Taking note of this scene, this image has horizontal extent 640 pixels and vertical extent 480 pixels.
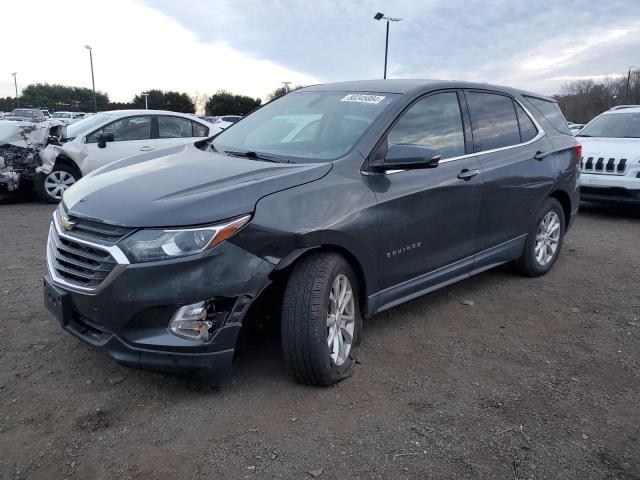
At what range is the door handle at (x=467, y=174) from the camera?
4.00m

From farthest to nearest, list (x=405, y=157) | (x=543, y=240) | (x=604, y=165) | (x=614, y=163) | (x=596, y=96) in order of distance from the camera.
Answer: (x=596, y=96), (x=604, y=165), (x=614, y=163), (x=543, y=240), (x=405, y=157)

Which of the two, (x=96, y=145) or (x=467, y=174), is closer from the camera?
(x=467, y=174)

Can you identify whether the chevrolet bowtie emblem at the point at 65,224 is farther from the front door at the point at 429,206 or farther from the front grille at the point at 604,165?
the front grille at the point at 604,165

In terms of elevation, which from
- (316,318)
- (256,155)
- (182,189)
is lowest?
(316,318)

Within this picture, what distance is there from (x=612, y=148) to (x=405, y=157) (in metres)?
6.52

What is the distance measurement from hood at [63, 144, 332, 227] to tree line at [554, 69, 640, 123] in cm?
5177

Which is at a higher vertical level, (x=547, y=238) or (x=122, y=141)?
(x=122, y=141)

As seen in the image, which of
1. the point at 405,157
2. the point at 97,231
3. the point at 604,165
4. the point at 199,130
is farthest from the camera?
the point at 199,130

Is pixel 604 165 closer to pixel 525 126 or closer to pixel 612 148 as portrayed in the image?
pixel 612 148

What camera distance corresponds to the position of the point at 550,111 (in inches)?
213

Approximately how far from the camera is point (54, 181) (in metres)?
8.96

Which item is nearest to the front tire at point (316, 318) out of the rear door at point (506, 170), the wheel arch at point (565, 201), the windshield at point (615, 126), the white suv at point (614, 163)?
the rear door at point (506, 170)

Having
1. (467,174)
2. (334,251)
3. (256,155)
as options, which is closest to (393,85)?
(467,174)

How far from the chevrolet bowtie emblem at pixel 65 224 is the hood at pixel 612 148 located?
7246 mm
